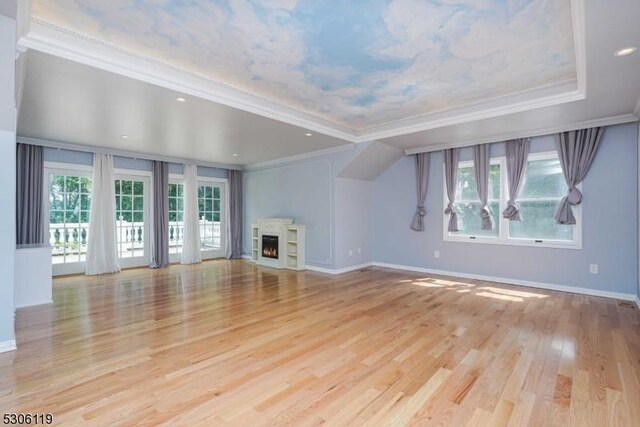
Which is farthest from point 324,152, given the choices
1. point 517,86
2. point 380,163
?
point 517,86

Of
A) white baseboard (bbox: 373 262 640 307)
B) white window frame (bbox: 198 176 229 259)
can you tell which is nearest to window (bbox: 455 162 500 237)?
white baseboard (bbox: 373 262 640 307)

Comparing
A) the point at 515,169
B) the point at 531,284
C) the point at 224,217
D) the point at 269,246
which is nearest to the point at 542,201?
the point at 515,169

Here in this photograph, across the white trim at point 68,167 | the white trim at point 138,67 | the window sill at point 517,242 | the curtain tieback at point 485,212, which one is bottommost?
the window sill at point 517,242

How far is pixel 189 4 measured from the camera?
221 cm

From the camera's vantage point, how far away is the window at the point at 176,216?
7266 millimetres

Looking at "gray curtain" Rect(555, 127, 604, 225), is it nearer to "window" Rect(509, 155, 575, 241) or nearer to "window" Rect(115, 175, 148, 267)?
"window" Rect(509, 155, 575, 241)

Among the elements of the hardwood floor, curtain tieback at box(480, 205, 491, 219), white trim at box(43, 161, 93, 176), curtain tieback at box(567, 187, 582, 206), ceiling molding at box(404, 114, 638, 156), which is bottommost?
the hardwood floor

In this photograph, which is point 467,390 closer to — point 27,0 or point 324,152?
point 27,0

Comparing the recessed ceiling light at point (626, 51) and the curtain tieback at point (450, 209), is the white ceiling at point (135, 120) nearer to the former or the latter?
the curtain tieback at point (450, 209)

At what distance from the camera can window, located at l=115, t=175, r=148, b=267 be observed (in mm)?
6484

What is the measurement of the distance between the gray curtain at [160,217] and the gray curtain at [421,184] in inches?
208

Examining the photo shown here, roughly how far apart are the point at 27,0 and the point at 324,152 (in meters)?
4.59

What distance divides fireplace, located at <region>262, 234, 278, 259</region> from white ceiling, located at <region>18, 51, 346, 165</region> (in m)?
1.82

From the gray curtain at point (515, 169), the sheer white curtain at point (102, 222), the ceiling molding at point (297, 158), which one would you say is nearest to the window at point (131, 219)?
the sheer white curtain at point (102, 222)
